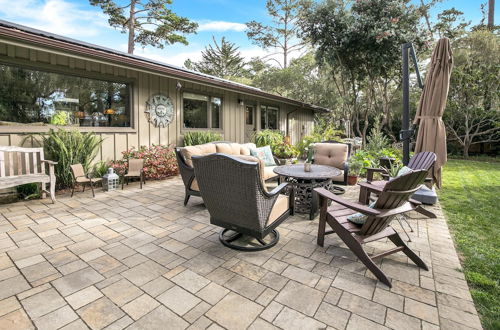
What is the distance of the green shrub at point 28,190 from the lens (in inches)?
168

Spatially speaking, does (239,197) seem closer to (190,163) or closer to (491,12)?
(190,163)

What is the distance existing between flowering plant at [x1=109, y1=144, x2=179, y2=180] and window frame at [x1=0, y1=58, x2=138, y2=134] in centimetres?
58

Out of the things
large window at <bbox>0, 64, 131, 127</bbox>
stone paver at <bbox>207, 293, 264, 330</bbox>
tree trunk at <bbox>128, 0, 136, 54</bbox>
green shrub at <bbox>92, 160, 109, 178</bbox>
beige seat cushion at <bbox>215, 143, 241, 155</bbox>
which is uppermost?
tree trunk at <bbox>128, 0, 136, 54</bbox>

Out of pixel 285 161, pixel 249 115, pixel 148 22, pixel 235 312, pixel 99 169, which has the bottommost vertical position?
pixel 235 312

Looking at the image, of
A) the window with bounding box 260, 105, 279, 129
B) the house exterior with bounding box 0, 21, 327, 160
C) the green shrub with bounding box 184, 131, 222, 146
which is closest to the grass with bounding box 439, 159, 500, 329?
the green shrub with bounding box 184, 131, 222, 146

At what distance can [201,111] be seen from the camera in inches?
313

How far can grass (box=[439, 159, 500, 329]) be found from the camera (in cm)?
186

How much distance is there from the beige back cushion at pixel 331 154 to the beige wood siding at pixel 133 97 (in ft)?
12.6

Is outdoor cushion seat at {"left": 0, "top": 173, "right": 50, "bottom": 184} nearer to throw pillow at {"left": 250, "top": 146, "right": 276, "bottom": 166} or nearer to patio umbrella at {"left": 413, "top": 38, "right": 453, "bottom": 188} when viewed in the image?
throw pillow at {"left": 250, "top": 146, "right": 276, "bottom": 166}

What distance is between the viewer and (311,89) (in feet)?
55.6

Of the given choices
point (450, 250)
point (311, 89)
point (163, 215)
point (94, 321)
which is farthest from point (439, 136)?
point (311, 89)

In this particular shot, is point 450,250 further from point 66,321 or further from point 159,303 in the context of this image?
point 66,321

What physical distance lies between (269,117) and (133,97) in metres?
6.83

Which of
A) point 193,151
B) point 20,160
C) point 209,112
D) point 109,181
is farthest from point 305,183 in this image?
point 209,112
